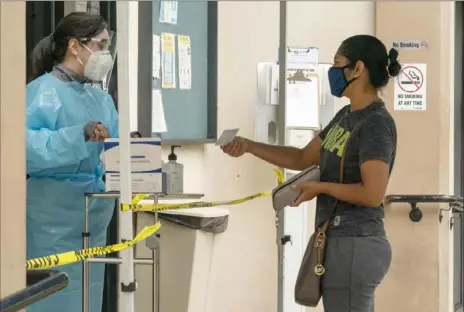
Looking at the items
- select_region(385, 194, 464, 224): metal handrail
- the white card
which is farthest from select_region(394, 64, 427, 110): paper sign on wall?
the white card

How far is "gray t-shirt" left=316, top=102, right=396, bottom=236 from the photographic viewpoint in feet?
7.54

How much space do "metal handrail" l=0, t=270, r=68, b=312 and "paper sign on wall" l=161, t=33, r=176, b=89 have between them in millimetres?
2360

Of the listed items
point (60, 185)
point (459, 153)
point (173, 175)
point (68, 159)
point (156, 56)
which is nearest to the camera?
point (68, 159)

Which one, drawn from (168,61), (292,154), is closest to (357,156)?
(292,154)

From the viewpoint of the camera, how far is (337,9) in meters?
4.59

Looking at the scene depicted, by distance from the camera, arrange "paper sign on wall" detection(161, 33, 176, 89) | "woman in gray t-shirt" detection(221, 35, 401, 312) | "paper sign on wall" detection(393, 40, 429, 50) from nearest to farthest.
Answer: "woman in gray t-shirt" detection(221, 35, 401, 312) < "paper sign on wall" detection(161, 33, 176, 89) < "paper sign on wall" detection(393, 40, 429, 50)

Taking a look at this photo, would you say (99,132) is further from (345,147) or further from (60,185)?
(345,147)

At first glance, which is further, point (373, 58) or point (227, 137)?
point (227, 137)

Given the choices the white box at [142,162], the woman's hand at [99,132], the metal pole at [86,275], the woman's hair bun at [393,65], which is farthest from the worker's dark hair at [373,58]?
the metal pole at [86,275]

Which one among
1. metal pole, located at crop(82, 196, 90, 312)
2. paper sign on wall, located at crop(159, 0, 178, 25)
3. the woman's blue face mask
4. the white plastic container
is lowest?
metal pole, located at crop(82, 196, 90, 312)

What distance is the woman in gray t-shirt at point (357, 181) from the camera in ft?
7.53

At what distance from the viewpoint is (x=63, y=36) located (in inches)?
108

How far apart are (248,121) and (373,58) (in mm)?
2098

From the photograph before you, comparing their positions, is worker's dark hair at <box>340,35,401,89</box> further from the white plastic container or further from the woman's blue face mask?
the white plastic container
